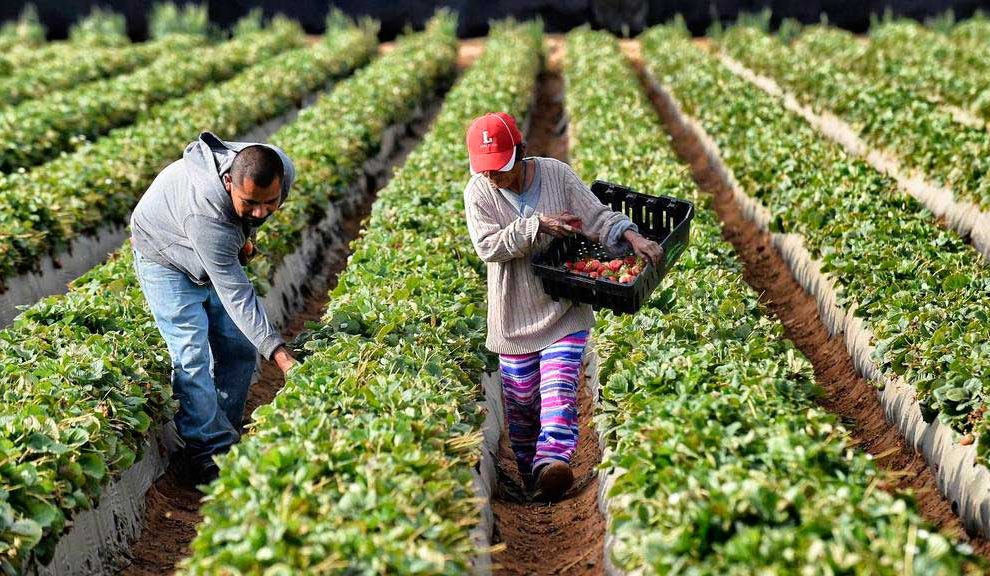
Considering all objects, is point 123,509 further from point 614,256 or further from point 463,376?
point 614,256

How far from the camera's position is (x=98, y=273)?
795 centimetres

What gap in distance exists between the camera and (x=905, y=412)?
21.8ft

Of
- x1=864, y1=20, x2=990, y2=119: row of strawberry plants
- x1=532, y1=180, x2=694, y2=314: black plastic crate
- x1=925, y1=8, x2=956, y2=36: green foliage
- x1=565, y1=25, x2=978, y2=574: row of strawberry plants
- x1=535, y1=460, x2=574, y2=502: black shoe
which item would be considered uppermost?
x1=532, y1=180, x2=694, y2=314: black plastic crate

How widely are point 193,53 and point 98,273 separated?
55.0ft

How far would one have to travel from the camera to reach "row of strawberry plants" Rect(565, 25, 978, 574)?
149 inches

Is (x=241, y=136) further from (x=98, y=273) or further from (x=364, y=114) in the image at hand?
(x=98, y=273)

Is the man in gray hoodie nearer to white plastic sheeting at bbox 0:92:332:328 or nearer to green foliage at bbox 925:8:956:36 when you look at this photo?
white plastic sheeting at bbox 0:92:332:328

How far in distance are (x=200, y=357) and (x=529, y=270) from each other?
1956 mm

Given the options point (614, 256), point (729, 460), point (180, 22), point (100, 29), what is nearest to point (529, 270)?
point (614, 256)

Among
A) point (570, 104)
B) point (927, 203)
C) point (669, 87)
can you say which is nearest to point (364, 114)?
point (570, 104)

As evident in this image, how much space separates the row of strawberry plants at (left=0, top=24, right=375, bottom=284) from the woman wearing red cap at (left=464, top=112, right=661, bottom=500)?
5.06 meters

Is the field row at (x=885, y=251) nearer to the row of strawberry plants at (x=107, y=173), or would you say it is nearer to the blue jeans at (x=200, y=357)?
the blue jeans at (x=200, y=357)

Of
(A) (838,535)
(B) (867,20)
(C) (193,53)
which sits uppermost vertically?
(A) (838,535)

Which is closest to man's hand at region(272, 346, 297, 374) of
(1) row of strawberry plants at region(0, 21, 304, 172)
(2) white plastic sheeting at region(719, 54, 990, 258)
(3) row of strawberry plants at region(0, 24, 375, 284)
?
(3) row of strawberry plants at region(0, 24, 375, 284)
